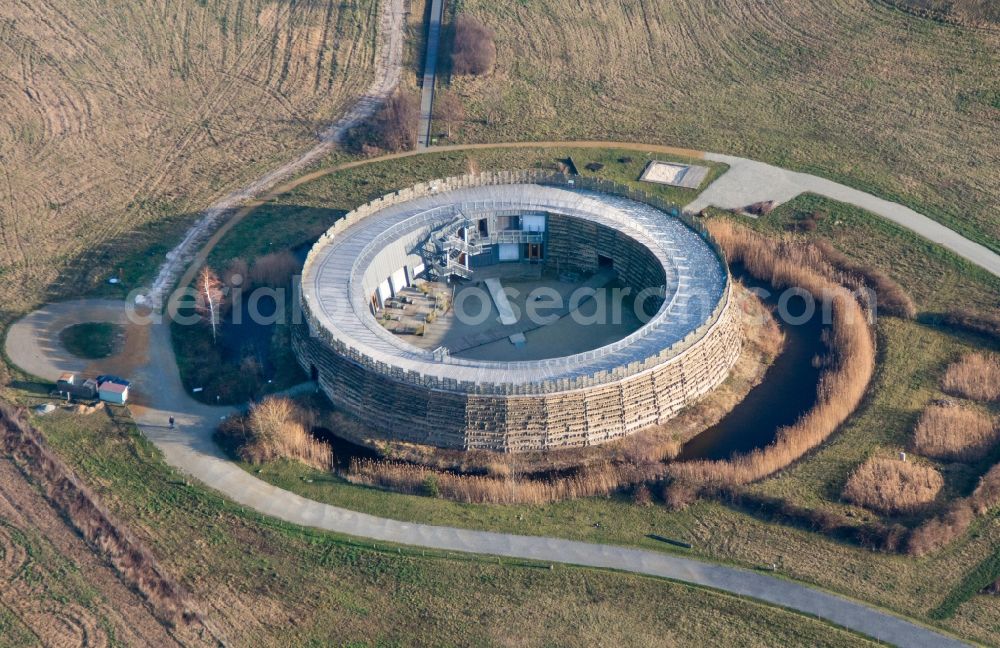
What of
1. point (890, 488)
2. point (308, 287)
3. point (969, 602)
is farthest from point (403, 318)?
point (969, 602)

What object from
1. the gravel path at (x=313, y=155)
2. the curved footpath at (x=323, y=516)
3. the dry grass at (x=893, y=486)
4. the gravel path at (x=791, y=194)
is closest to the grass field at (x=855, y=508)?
the dry grass at (x=893, y=486)

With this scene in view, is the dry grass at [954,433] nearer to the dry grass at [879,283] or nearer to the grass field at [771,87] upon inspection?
the dry grass at [879,283]

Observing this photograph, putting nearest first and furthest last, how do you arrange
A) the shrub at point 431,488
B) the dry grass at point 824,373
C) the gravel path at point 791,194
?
1. the shrub at point 431,488
2. the dry grass at point 824,373
3. the gravel path at point 791,194

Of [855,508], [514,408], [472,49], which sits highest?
[472,49]

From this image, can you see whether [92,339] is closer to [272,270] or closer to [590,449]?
[272,270]

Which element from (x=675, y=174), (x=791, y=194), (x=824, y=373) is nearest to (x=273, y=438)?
(x=824, y=373)

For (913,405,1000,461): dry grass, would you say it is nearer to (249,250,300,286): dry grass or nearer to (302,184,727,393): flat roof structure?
(302,184,727,393): flat roof structure
